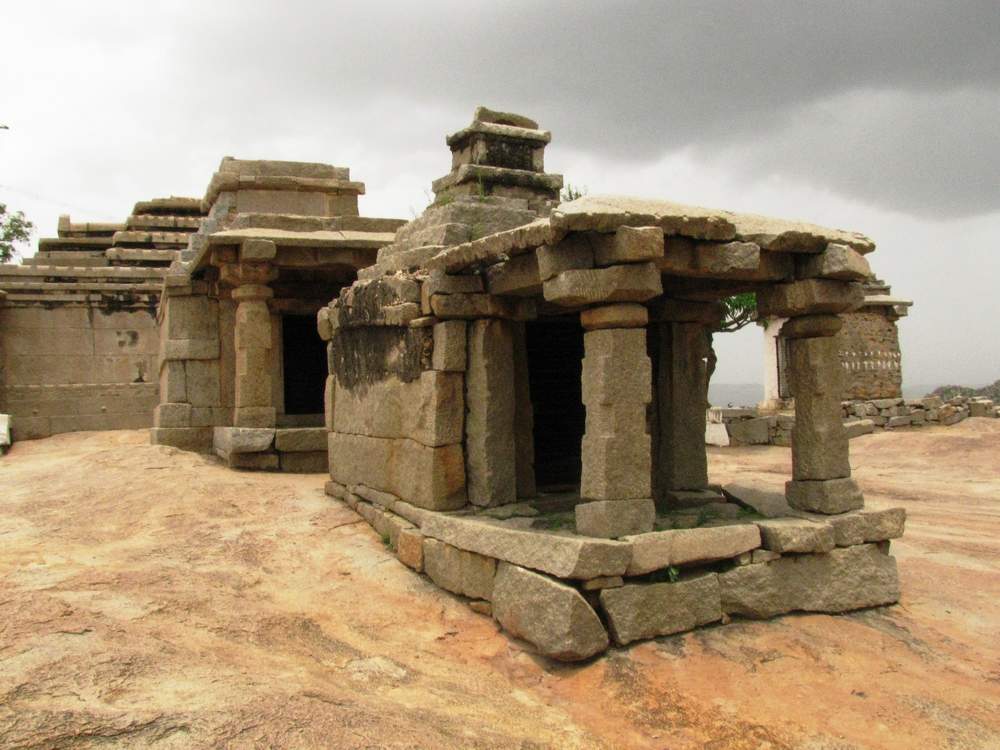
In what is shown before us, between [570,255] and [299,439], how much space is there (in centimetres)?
560

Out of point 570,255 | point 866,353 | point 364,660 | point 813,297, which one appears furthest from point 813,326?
point 866,353

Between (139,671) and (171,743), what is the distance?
801 mm

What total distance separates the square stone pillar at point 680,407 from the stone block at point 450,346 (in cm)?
188

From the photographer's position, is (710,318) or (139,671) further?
(710,318)

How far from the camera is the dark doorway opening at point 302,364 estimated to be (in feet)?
34.7

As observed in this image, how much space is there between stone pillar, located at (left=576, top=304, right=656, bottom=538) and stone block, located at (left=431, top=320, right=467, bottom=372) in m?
1.34

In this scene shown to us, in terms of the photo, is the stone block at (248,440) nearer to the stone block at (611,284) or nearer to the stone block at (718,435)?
the stone block at (611,284)

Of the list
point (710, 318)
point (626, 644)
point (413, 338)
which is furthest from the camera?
point (710, 318)

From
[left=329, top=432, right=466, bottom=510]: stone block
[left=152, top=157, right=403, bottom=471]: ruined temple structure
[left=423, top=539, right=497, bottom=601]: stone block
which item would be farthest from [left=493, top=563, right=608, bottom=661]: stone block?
[left=152, top=157, right=403, bottom=471]: ruined temple structure

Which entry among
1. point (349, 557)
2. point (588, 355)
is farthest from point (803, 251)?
point (349, 557)

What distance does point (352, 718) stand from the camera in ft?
12.7

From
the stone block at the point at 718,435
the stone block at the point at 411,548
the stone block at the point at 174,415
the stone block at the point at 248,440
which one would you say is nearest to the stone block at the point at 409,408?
the stone block at the point at 411,548

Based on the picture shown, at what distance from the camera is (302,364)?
10.7 metres

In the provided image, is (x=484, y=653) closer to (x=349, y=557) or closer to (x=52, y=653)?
(x=349, y=557)
